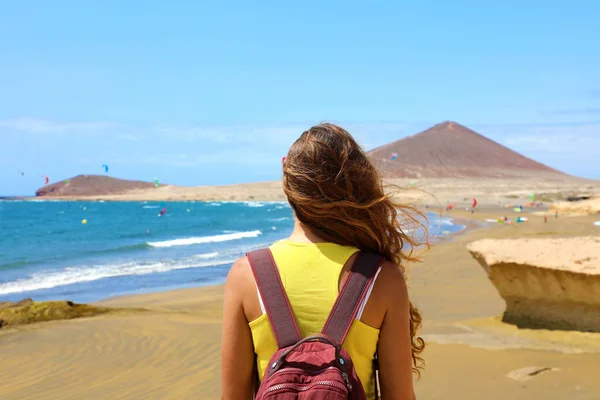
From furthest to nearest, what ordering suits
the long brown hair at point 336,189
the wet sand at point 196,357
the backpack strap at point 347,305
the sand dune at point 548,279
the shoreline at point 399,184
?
1. the shoreline at point 399,184
2. the sand dune at point 548,279
3. the wet sand at point 196,357
4. the long brown hair at point 336,189
5. the backpack strap at point 347,305

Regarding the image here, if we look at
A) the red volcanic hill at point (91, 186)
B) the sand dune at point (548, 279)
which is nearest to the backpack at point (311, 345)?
the sand dune at point (548, 279)

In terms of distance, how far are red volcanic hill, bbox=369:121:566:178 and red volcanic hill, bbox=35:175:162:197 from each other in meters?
65.6

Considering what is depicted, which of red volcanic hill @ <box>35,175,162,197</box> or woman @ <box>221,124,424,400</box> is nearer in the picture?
woman @ <box>221,124,424,400</box>

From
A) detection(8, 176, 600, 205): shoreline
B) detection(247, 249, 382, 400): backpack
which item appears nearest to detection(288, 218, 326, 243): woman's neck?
detection(247, 249, 382, 400): backpack

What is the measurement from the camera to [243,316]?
1.69 meters

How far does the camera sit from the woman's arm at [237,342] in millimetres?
1671

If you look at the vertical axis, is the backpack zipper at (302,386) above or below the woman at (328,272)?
below

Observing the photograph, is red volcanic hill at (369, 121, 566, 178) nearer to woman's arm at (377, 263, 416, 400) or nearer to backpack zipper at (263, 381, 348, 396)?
woman's arm at (377, 263, 416, 400)

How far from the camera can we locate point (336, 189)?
1.75 metres

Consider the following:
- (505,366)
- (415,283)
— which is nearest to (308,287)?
(505,366)

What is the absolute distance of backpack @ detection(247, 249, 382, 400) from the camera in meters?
1.48

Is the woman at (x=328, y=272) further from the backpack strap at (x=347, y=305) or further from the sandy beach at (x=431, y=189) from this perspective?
the sandy beach at (x=431, y=189)

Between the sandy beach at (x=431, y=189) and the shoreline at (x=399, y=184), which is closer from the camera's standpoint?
the sandy beach at (x=431, y=189)

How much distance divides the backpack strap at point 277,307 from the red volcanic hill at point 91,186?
149 m
